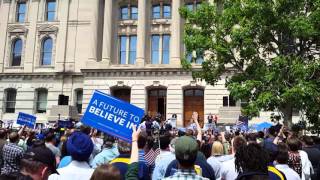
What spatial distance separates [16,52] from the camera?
43656mm

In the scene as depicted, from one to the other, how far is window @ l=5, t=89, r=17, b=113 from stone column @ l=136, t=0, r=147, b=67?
48.9 ft

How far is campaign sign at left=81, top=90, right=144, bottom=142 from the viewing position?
7.42 m

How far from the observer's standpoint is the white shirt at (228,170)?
671 centimetres

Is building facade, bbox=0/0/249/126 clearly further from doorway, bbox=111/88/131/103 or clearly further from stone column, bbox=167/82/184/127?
doorway, bbox=111/88/131/103

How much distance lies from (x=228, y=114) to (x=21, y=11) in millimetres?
27047

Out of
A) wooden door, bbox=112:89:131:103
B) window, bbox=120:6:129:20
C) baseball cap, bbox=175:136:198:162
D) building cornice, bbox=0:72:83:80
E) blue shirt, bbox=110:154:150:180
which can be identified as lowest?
blue shirt, bbox=110:154:150:180

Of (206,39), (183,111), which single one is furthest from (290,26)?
(183,111)

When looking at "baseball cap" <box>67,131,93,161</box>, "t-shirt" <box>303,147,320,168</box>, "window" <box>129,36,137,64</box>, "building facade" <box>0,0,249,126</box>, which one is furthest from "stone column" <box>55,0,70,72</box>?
"baseball cap" <box>67,131,93,161</box>

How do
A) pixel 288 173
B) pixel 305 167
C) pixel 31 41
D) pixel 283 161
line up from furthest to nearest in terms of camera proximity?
pixel 31 41 → pixel 305 167 → pixel 283 161 → pixel 288 173

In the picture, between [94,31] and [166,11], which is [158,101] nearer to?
[166,11]

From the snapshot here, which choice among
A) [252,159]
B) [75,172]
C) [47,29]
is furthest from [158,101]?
[252,159]

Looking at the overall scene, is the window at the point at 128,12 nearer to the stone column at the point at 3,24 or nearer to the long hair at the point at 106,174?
the stone column at the point at 3,24

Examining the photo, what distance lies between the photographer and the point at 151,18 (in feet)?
133

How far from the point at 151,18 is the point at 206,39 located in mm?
21123
